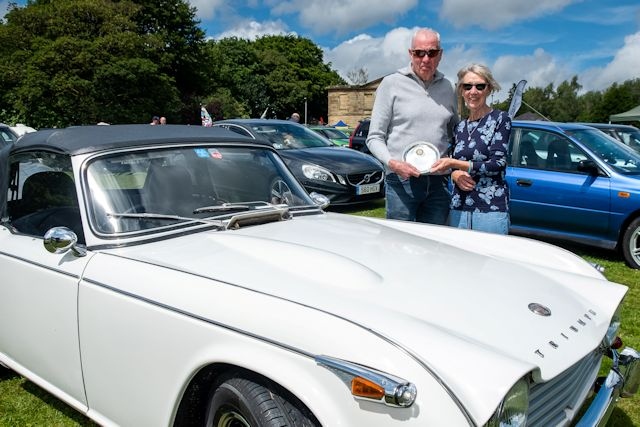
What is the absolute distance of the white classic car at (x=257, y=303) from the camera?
1.54 meters

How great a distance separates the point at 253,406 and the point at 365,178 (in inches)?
280

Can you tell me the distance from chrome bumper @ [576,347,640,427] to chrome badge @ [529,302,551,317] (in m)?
0.41

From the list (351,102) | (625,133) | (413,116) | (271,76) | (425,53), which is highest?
(271,76)

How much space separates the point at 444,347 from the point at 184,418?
1089 millimetres

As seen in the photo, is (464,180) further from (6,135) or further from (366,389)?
(6,135)

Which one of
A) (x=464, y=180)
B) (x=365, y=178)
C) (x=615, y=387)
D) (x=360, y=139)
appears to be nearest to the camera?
(x=615, y=387)

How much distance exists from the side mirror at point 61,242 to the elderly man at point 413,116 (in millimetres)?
2006

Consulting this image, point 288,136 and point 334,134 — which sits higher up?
point 288,136

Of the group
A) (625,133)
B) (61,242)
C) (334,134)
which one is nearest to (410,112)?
(61,242)

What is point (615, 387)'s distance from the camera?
2174 millimetres

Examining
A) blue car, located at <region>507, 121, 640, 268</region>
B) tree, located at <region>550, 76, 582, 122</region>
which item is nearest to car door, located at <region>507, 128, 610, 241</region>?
blue car, located at <region>507, 121, 640, 268</region>

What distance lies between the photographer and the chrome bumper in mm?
2002

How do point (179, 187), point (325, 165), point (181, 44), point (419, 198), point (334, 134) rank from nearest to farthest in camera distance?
1. point (179, 187)
2. point (419, 198)
3. point (325, 165)
4. point (334, 134)
5. point (181, 44)

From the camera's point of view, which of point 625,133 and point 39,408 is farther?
point 625,133
